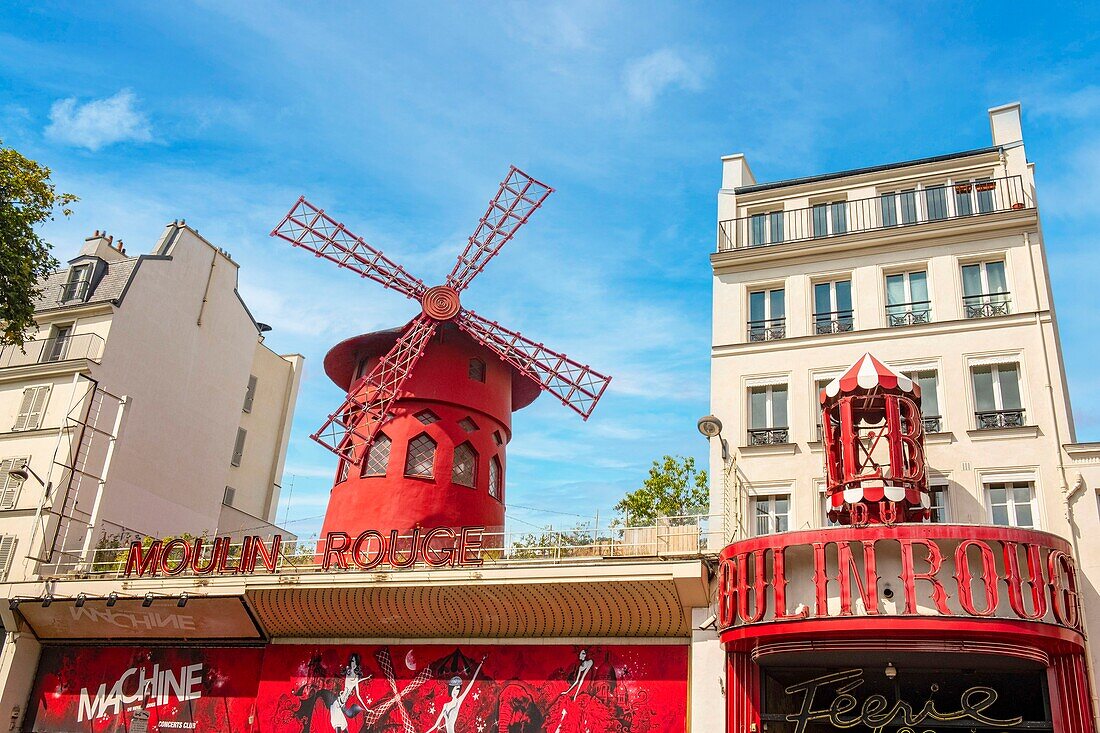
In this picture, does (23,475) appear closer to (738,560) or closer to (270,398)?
(270,398)

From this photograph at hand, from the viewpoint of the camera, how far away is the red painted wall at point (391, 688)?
15180 millimetres

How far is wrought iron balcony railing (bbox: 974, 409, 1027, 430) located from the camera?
1455 cm

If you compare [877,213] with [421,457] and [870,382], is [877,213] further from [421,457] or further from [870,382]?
[421,457]

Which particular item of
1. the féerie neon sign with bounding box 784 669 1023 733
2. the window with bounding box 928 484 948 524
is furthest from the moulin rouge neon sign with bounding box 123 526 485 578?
the window with bounding box 928 484 948 524

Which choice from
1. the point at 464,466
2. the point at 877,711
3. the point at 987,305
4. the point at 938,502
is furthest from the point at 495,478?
the point at 987,305

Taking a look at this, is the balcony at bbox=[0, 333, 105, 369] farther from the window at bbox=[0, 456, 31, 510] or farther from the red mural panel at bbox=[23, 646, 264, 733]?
the red mural panel at bbox=[23, 646, 264, 733]

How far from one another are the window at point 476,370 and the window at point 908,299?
8987 millimetres

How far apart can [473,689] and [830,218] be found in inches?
414

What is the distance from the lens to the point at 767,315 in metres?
17.2

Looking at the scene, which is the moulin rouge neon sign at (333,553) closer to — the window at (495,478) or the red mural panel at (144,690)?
the red mural panel at (144,690)

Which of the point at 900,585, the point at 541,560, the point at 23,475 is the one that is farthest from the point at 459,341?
the point at 900,585

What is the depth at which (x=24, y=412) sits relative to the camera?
22.6 metres

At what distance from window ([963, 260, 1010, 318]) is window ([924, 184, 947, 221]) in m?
1.11

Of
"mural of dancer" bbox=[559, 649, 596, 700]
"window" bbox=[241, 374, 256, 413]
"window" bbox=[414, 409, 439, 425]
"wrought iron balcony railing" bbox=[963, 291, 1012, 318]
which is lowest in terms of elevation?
"mural of dancer" bbox=[559, 649, 596, 700]
